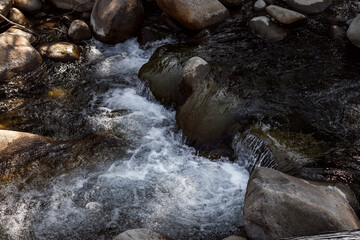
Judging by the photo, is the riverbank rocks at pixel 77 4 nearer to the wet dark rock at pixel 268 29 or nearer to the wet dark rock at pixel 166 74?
the wet dark rock at pixel 166 74

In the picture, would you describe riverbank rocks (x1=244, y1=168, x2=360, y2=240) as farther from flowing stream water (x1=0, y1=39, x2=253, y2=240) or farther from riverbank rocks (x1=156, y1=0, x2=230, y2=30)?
riverbank rocks (x1=156, y1=0, x2=230, y2=30)

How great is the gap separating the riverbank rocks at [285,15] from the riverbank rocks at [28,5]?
5777 millimetres

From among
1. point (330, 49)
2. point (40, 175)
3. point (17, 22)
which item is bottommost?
point (40, 175)

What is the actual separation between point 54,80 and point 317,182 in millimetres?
5372

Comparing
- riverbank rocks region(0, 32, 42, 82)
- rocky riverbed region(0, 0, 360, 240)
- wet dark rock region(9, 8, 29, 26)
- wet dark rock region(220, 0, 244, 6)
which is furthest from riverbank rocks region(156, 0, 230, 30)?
wet dark rock region(9, 8, 29, 26)

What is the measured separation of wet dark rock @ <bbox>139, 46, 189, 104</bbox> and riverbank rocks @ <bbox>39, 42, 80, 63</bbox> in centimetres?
170

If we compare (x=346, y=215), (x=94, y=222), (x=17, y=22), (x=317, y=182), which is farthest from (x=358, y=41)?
(x=17, y=22)

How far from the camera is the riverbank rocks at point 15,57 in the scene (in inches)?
267

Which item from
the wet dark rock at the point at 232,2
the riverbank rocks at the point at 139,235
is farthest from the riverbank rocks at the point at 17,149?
the wet dark rock at the point at 232,2

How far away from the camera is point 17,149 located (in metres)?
5.16

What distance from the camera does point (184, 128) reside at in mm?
5617

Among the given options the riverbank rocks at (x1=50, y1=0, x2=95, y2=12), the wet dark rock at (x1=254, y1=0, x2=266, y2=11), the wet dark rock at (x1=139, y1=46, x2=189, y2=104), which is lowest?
the wet dark rock at (x1=139, y1=46, x2=189, y2=104)

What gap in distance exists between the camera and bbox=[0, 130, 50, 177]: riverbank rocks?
500 cm

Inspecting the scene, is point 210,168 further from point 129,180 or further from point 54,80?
point 54,80
